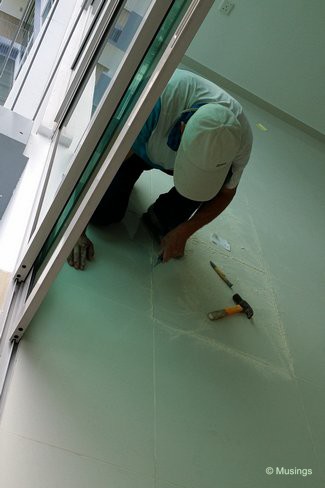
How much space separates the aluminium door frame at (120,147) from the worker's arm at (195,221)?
90 centimetres

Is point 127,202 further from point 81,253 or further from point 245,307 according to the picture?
point 245,307

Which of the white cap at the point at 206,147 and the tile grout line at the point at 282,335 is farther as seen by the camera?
the tile grout line at the point at 282,335

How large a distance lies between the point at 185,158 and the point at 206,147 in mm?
94

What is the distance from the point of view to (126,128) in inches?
39.8

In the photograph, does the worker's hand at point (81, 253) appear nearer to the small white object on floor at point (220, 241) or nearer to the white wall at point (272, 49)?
the small white object on floor at point (220, 241)

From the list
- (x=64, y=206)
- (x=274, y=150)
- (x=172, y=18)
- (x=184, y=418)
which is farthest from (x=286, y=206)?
(x=172, y=18)

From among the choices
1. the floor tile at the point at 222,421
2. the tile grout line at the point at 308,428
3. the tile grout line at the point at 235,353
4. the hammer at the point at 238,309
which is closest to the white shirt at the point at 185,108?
the hammer at the point at 238,309

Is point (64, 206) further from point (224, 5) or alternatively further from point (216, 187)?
point (224, 5)

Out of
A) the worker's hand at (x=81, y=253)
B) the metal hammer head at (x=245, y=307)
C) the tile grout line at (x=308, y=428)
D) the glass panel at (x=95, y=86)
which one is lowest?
the tile grout line at (x=308, y=428)

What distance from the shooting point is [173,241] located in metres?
2.16

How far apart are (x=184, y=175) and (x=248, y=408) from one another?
97 centimetres

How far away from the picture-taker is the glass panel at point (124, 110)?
93 centimetres

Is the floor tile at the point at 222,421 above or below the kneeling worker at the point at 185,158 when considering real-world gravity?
below

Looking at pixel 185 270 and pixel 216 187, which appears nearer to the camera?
pixel 216 187
